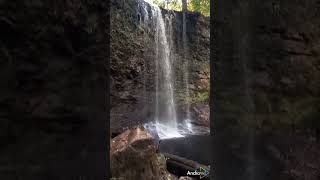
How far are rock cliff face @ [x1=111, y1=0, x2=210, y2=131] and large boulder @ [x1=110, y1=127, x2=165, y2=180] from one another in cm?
759

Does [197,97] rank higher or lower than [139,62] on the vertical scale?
lower

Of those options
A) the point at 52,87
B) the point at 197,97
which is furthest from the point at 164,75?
the point at 52,87

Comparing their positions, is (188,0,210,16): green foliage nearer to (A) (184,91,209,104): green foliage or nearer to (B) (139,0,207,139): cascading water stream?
(B) (139,0,207,139): cascading water stream

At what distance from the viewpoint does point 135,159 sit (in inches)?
241

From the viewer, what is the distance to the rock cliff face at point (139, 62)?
14.4 meters

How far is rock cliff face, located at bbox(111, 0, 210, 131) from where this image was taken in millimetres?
14422

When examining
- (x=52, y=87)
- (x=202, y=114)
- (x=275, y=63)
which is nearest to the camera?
(x=52, y=87)

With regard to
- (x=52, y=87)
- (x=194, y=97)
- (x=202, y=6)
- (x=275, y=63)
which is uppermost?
(x=202, y=6)

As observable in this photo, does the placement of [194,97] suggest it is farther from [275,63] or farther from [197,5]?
[275,63]

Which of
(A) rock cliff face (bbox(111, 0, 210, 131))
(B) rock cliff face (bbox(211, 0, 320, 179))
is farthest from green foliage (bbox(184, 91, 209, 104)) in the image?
(B) rock cliff face (bbox(211, 0, 320, 179))

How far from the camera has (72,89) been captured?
76.7 inches

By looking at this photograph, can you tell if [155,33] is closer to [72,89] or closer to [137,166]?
[137,166]

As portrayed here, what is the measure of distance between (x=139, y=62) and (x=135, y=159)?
9.80 metres

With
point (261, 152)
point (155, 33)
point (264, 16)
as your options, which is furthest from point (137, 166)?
point (155, 33)
